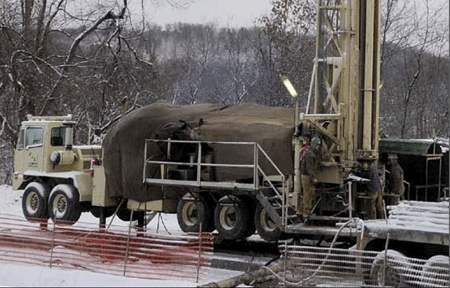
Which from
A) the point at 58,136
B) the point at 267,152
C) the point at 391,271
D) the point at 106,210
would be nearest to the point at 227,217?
the point at 267,152

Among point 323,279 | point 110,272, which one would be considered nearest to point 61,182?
point 110,272

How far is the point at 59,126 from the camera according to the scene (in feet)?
68.4

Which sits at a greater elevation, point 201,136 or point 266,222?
point 201,136

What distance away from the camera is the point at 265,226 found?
16469 millimetres

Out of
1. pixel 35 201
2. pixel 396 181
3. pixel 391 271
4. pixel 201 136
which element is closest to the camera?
pixel 391 271

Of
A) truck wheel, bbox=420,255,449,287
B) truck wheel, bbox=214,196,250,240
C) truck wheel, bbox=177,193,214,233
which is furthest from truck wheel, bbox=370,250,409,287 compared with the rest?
truck wheel, bbox=177,193,214,233

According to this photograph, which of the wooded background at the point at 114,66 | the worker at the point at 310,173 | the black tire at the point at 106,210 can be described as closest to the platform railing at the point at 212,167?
the worker at the point at 310,173

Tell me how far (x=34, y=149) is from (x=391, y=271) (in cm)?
1171

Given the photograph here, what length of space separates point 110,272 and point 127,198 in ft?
13.4

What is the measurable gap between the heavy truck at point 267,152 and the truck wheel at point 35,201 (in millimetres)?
2095

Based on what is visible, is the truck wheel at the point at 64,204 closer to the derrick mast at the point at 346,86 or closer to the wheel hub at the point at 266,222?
the wheel hub at the point at 266,222

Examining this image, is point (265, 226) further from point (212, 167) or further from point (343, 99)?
point (343, 99)

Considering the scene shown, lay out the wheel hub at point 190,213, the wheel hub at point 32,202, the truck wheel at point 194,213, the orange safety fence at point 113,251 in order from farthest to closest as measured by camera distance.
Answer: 1. the wheel hub at point 32,202
2. the wheel hub at point 190,213
3. the truck wheel at point 194,213
4. the orange safety fence at point 113,251

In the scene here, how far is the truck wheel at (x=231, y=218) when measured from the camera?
54.8 feet
